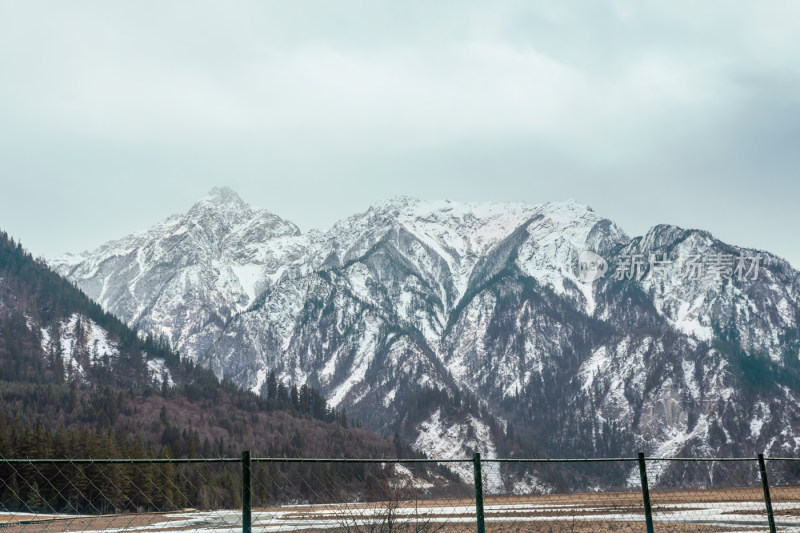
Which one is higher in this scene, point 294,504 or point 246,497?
point 246,497

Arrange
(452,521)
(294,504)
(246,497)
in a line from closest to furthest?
(246,497) < (452,521) < (294,504)

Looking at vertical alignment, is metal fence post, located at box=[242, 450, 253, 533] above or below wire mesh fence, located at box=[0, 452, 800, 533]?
above

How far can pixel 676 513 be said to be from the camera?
252 feet

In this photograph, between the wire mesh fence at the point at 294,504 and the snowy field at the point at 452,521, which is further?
the wire mesh fence at the point at 294,504

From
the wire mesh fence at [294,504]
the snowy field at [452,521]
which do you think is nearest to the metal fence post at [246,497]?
the wire mesh fence at [294,504]

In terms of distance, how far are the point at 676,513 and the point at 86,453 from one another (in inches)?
4080

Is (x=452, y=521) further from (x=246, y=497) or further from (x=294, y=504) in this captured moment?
(x=246, y=497)

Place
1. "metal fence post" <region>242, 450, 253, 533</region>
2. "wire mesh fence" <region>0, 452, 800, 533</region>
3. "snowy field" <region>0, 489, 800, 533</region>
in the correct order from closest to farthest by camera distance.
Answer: "metal fence post" <region>242, 450, 253, 533</region> < "snowy field" <region>0, 489, 800, 533</region> < "wire mesh fence" <region>0, 452, 800, 533</region>

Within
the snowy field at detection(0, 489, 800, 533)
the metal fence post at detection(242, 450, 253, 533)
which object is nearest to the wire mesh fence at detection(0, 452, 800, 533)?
the metal fence post at detection(242, 450, 253, 533)

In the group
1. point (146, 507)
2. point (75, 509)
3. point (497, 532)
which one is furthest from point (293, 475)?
point (497, 532)

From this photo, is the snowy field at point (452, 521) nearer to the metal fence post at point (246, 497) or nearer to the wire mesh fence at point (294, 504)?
the wire mesh fence at point (294, 504)

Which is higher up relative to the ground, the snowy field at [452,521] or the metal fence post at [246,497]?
the metal fence post at [246,497]

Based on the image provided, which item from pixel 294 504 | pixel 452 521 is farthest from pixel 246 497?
pixel 294 504

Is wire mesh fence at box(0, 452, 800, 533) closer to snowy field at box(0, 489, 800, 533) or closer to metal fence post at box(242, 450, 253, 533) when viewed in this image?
metal fence post at box(242, 450, 253, 533)
